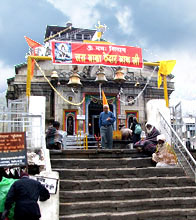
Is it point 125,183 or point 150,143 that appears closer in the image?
point 125,183

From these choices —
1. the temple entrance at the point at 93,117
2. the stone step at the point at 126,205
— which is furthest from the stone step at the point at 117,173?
the temple entrance at the point at 93,117

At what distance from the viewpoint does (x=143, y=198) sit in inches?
261

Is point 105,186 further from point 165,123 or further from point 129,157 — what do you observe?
point 165,123

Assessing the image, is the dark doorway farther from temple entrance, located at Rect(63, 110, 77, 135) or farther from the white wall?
the white wall

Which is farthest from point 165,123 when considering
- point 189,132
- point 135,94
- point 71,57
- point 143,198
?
point 135,94

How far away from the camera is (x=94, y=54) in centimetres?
1160

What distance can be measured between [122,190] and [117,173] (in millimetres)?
779

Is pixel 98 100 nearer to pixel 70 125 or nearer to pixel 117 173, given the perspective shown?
pixel 70 125

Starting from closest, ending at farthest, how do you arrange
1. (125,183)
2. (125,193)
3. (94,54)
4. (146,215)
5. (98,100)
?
1. (146,215)
2. (125,193)
3. (125,183)
4. (94,54)
5. (98,100)

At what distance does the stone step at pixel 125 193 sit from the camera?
20.8 ft

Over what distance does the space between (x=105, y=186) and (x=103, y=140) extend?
302 centimetres

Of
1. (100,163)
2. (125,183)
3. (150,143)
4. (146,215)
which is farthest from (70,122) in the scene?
(146,215)

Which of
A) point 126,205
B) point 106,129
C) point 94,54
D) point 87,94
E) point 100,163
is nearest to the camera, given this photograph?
point 126,205

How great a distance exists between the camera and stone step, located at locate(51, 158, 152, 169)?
761 centimetres
